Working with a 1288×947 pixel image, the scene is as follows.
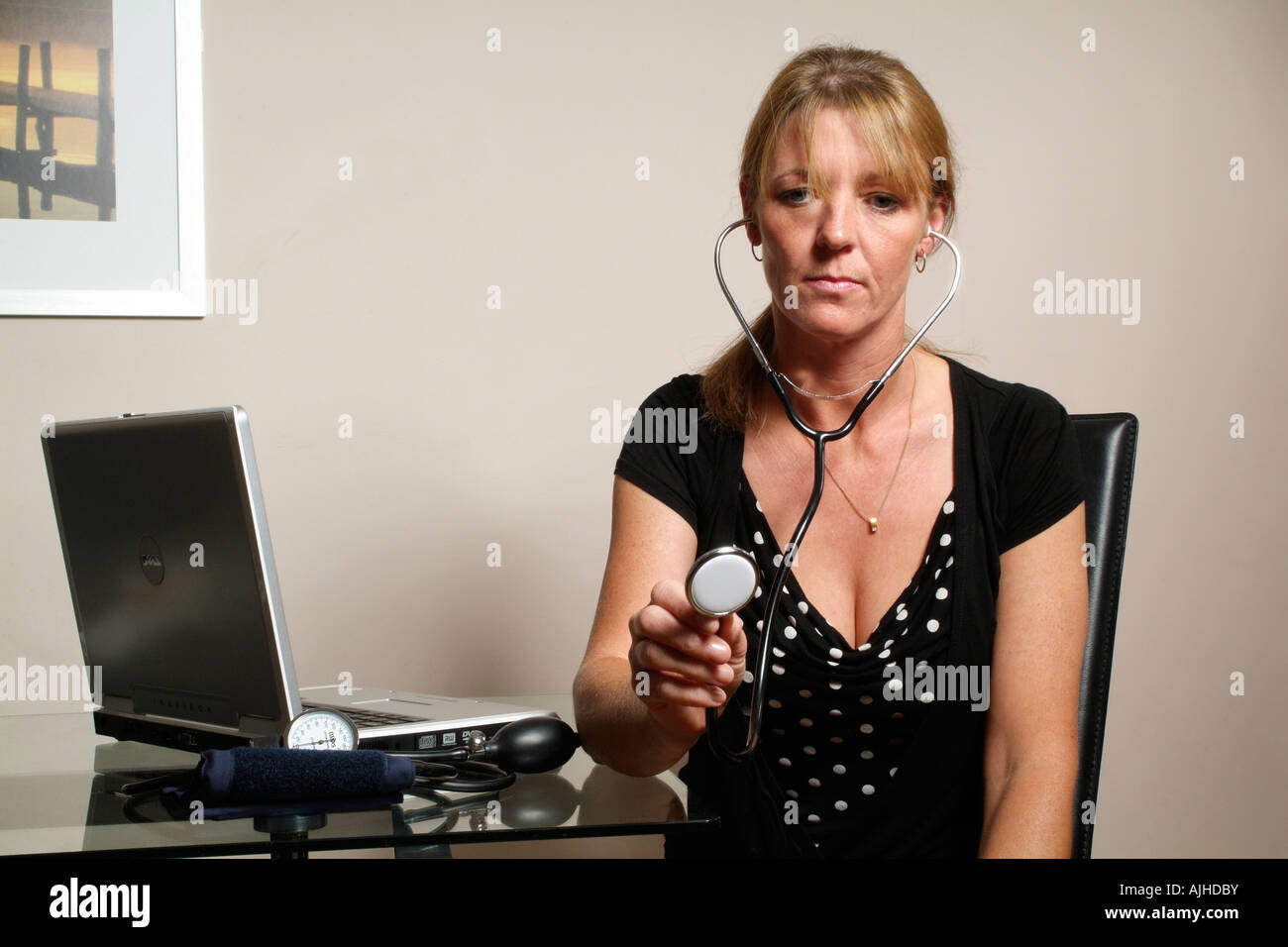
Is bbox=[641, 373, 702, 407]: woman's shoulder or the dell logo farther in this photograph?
bbox=[641, 373, 702, 407]: woman's shoulder

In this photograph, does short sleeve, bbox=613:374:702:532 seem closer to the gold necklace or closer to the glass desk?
the gold necklace

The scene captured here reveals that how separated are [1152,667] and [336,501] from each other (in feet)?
5.19

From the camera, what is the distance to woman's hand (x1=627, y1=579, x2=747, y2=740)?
0.84 m

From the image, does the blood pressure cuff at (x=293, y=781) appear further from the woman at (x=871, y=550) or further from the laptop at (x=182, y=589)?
the woman at (x=871, y=550)

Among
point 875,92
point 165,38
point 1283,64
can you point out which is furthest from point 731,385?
point 1283,64

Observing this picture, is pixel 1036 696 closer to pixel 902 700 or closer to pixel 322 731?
pixel 902 700

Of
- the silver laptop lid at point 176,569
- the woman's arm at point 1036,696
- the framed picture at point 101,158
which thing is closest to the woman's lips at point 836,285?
the woman's arm at point 1036,696

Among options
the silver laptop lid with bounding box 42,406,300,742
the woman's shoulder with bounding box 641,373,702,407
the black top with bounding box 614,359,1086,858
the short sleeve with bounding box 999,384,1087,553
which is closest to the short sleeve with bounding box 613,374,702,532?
the woman's shoulder with bounding box 641,373,702,407

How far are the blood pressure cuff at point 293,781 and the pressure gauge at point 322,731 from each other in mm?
68

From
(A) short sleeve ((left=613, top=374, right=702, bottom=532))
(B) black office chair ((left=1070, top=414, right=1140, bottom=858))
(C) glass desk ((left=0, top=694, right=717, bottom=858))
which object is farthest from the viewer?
(A) short sleeve ((left=613, top=374, right=702, bottom=532))

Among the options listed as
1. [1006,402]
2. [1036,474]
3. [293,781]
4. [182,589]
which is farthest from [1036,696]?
[182,589]

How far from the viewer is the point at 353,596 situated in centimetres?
201
